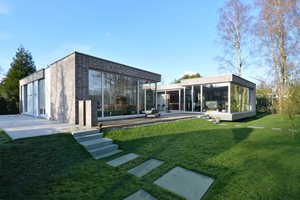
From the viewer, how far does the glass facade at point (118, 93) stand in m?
7.89

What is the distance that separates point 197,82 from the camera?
13.0m

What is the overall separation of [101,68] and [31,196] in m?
6.68

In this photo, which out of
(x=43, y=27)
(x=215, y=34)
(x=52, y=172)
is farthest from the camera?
(x=215, y=34)

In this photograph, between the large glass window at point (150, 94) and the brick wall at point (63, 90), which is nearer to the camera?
the brick wall at point (63, 90)

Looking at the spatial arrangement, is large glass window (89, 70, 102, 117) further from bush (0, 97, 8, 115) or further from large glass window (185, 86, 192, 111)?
bush (0, 97, 8, 115)

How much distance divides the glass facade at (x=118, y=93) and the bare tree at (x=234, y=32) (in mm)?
13170

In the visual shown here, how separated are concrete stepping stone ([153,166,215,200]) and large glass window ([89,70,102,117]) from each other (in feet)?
19.5

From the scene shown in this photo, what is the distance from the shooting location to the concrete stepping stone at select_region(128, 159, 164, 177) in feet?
10.2

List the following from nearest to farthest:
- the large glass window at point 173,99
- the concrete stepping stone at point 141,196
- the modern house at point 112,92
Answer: the concrete stepping stone at point 141,196, the modern house at point 112,92, the large glass window at point 173,99

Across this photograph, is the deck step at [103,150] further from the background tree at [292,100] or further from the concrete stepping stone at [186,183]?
the background tree at [292,100]

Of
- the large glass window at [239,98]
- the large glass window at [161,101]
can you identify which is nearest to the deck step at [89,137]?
the large glass window at [239,98]

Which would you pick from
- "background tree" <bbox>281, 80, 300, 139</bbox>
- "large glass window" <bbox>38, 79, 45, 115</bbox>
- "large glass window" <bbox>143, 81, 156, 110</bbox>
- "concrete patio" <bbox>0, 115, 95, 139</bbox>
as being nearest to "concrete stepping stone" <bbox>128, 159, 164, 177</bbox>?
"concrete patio" <bbox>0, 115, 95, 139</bbox>

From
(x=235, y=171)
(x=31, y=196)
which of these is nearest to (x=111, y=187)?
(x=31, y=196)

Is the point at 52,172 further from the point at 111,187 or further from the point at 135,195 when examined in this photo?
the point at 135,195
